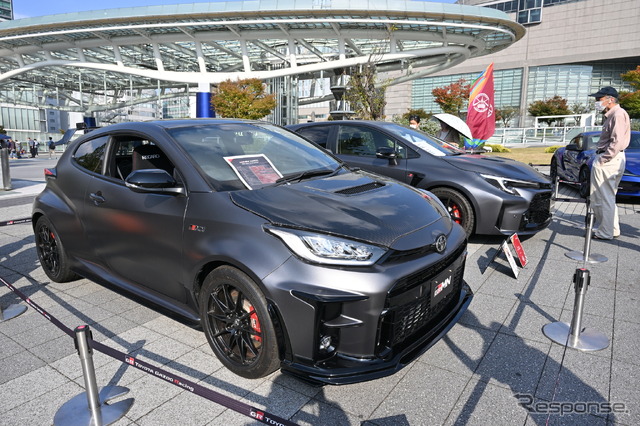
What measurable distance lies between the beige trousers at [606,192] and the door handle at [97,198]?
5884 mm

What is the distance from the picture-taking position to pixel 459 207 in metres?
5.18

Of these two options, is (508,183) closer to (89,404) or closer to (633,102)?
(89,404)

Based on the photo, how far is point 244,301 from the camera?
97.8 inches

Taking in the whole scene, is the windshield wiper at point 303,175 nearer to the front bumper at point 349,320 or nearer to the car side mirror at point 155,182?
the car side mirror at point 155,182

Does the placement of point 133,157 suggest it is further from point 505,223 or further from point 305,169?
point 505,223

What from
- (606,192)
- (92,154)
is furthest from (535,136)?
(92,154)

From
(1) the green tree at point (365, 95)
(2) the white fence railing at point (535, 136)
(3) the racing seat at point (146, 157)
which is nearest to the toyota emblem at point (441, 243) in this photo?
(3) the racing seat at point (146, 157)

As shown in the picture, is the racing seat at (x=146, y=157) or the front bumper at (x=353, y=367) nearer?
the front bumper at (x=353, y=367)

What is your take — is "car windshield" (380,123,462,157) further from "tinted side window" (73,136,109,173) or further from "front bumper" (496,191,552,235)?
"tinted side window" (73,136,109,173)

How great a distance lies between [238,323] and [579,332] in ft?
7.93

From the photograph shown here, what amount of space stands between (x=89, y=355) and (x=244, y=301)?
2.74 feet

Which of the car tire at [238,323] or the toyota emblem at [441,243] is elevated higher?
the toyota emblem at [441,243]

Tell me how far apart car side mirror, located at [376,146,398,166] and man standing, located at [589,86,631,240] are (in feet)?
8.78

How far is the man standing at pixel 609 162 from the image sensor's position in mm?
5246
